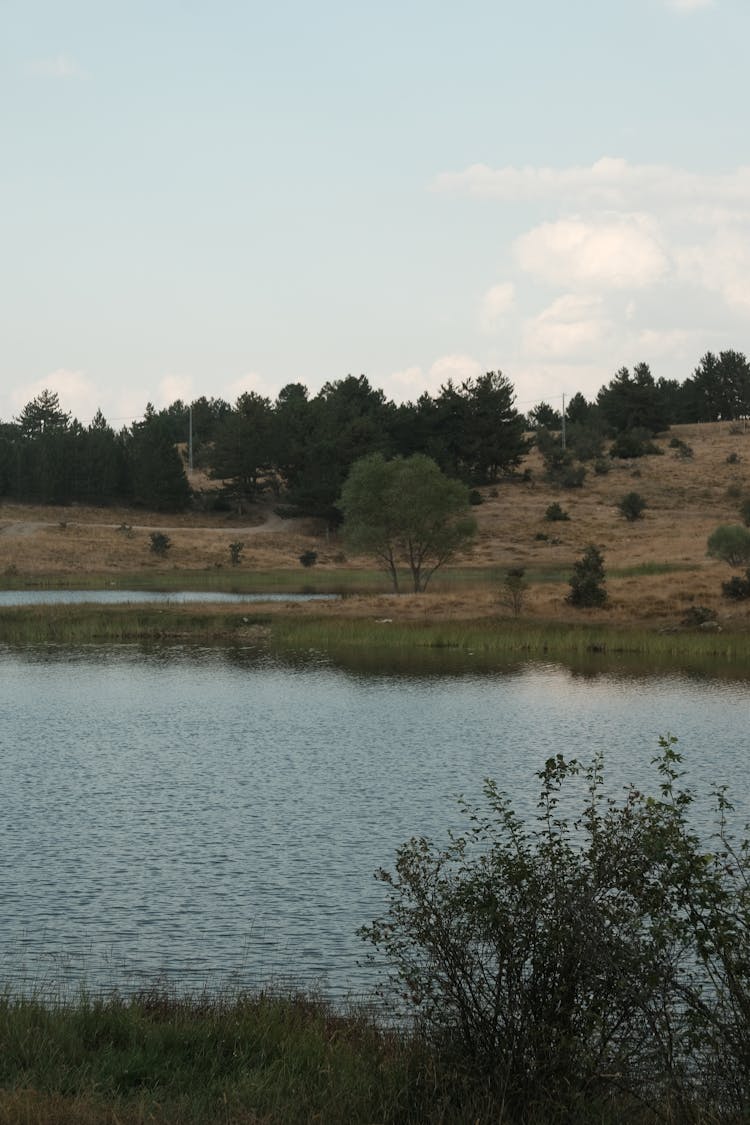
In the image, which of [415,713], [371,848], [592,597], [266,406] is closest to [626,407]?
[266,406]

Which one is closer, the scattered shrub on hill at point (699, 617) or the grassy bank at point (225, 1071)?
the grassy bank at point (225, 1071)

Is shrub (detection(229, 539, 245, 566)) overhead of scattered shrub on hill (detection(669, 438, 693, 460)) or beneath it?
beneath

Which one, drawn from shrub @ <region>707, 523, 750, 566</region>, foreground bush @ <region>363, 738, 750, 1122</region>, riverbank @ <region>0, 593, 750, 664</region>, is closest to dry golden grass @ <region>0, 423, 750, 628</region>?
shrub @ <region>707, 523, 750, 566</region>

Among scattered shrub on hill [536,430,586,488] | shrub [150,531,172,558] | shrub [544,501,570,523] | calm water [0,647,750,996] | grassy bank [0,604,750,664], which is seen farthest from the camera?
scattered shrub on hill [536,430,586,488]

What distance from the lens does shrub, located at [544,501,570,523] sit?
131250 mm

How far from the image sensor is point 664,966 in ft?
38.8

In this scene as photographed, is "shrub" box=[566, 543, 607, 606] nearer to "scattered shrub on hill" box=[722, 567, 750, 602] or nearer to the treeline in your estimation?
"scattered shrub on hill" box=[722, 567, 750, 602]

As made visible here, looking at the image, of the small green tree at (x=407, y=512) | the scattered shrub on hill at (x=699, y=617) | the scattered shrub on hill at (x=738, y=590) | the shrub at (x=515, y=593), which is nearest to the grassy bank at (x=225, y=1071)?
the scattered shrub on hill at (x=699, y=617)

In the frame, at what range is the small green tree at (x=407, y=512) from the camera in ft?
294

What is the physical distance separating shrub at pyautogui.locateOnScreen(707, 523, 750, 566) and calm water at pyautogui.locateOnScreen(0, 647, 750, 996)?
3462cm

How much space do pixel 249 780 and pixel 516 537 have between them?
95569mm

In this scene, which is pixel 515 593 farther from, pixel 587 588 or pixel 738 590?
pixel 738 590

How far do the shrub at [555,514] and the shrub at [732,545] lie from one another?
42320 millimetres

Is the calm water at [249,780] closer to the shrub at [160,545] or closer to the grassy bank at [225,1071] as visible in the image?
the grassy bank at [225,1071]
